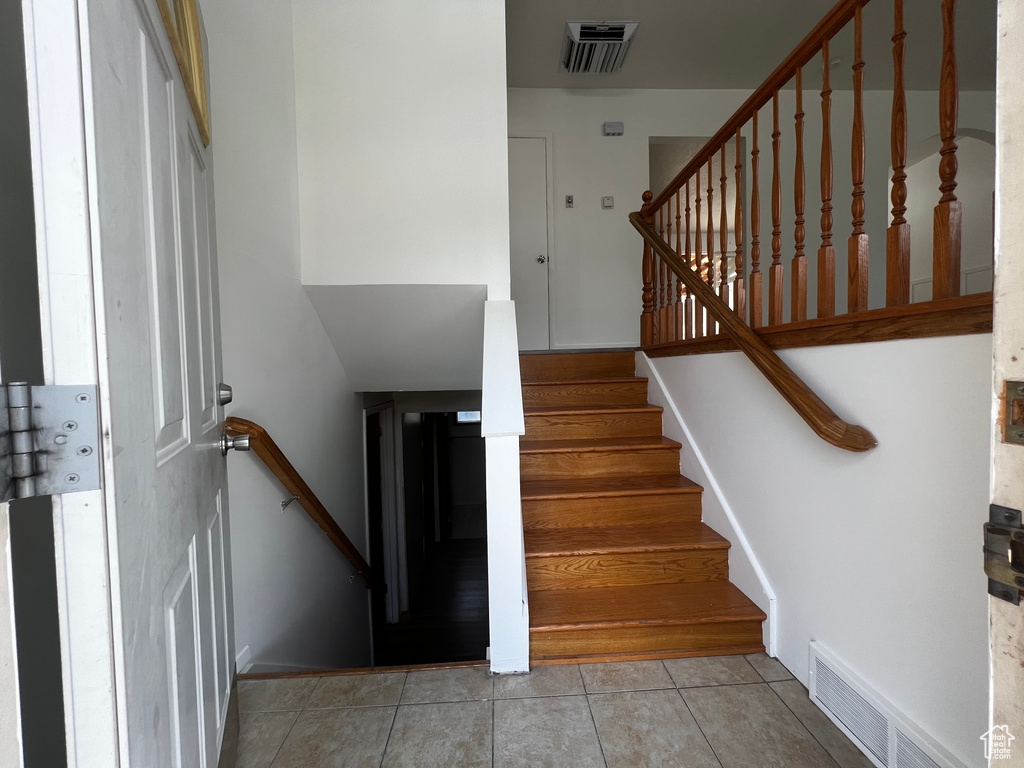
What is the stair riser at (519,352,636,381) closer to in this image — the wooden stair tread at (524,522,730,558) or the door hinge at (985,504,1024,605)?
the wooden stair tread at (524,522,730,558)

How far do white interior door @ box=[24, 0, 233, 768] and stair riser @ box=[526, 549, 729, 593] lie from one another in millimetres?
1392

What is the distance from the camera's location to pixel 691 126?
14.4 ft

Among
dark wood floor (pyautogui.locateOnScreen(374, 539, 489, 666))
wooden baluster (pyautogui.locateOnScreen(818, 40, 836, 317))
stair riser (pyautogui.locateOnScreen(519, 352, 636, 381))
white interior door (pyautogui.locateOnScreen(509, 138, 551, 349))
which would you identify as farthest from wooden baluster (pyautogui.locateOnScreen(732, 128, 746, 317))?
dark wood floor (pyautogui.locateOnScreen(374, 539, 489, 666))

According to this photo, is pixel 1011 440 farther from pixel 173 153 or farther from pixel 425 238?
pixel 425 238

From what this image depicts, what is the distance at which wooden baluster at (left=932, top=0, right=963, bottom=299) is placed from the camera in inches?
45.2

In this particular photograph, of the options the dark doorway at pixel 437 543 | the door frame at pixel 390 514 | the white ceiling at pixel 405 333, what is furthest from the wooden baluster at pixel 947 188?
the door frame at pixel 390 514

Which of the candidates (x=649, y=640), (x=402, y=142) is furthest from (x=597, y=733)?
(x=402, y=142)

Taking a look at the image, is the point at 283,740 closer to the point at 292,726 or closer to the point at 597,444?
the point at 292,726

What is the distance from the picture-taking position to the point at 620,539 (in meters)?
2.25

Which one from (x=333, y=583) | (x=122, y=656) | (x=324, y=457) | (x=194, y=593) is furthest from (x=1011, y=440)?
(x=333, y=583)

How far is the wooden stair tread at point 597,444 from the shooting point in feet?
8.63

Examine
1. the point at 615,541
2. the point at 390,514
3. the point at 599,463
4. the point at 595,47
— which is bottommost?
the point at 390,514

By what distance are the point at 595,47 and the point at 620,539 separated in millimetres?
3217

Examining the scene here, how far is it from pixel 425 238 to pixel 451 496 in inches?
262
